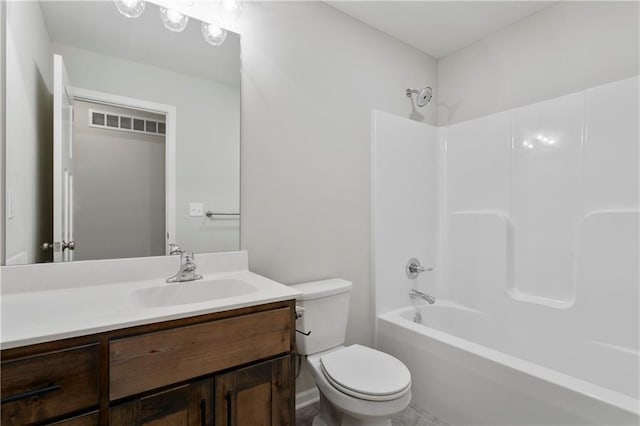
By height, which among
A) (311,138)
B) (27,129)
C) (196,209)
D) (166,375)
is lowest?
(166,375)

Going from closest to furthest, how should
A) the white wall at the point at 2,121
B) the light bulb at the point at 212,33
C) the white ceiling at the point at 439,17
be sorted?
1. the white wall at the point at 2,121
2. the light bulb at the point at 212,33
3. the white ceiling at the point at 439,17

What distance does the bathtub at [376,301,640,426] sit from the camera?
4.11 feet

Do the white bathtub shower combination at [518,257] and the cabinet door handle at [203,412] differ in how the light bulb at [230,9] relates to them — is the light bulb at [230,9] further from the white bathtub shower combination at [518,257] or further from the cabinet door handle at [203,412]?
the cabinet door handle at [203,412]

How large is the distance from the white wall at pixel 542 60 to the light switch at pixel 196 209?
210 centimetres

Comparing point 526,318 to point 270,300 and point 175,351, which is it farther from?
point 175,351

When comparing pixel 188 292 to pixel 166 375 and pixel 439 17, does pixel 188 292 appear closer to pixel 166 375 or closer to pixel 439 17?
pixel 166 375

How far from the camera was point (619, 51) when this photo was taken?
181 centimetres

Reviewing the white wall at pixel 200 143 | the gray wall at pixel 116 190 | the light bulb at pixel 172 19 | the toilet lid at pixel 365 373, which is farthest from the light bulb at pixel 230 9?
the toilet lid at pixel 365 373

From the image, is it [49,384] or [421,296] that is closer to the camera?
[49,384]

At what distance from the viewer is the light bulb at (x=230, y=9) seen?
154 cm

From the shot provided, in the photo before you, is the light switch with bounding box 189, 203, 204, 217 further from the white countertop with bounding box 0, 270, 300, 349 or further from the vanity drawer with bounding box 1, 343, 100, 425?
the vanity drawer with bounding box 1, 343, 100, 425

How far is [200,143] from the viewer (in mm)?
1575

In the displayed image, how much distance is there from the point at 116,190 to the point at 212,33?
90cm

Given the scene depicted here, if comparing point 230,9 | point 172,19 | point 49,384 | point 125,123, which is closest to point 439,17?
point 230,9
